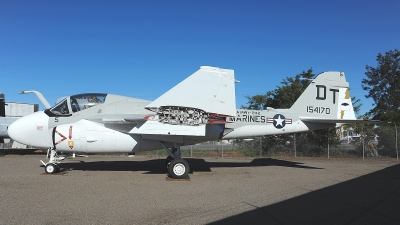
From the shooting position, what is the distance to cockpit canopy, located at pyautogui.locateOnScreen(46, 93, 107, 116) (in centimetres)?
1048

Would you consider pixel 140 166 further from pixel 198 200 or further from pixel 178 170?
pixel 198 200

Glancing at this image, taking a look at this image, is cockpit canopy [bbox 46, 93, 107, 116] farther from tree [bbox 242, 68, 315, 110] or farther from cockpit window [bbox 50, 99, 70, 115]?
tree [bbox 242, 68, 315, 110]

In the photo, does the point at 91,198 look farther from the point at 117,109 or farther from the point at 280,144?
the point at 280,144

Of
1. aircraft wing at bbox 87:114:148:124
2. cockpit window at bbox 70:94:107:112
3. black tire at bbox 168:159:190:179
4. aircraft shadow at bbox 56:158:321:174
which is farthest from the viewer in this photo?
aircraft shadow at bbox 56:158:321:174

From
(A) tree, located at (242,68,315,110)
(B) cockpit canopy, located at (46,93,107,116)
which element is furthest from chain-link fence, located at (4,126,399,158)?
(B) cockpit canopy, located at (46,93,107,116)

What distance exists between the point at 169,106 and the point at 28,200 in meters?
4.36

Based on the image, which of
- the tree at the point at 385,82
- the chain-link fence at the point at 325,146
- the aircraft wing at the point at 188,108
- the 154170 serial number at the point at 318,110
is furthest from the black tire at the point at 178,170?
the tree at the point at 385,82

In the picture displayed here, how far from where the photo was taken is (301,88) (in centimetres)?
2209

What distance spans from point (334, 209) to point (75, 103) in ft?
28.4

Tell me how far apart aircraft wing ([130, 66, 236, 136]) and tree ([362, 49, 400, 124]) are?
3417 centimetres

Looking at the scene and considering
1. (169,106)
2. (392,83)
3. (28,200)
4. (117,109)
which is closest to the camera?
(28,200)

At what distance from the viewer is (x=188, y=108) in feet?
30.3

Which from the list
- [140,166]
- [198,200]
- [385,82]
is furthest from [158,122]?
[385,82]

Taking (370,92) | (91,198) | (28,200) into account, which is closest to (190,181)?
(91,198)
